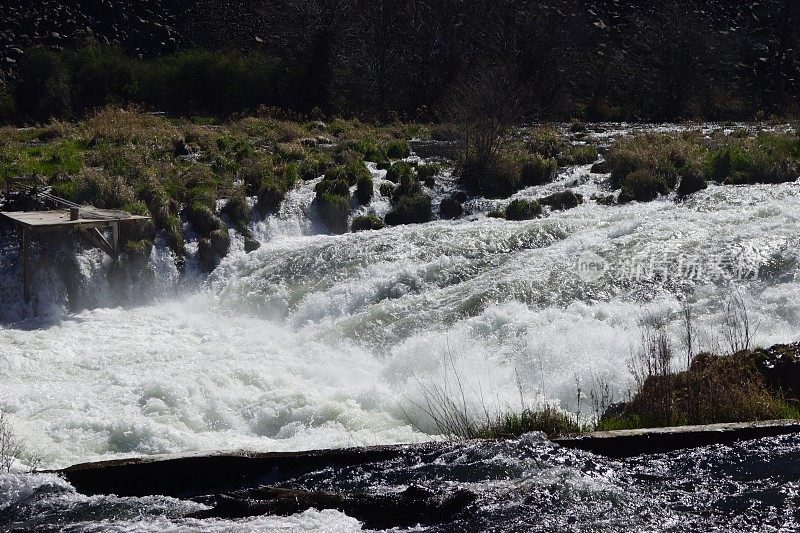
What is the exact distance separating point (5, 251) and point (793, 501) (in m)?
15.7

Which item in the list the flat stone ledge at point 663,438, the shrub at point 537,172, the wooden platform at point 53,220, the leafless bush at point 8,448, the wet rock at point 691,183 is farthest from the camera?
the shrub at point 537,172

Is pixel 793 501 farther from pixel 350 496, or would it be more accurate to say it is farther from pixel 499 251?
pixel 499 251

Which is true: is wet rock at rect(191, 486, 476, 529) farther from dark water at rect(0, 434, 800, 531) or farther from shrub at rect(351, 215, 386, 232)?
shrub at rect(351, 215, 386, 232)

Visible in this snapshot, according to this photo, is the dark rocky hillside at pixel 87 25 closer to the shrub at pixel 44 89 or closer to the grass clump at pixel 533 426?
the shrub at pixel 44 89

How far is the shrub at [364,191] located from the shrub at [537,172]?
4.14m

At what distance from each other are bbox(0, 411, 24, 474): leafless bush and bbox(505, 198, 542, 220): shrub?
40.8ft

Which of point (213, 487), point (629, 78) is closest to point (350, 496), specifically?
point (213, 487)

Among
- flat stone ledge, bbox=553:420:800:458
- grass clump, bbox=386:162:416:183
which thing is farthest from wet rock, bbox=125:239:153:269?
flat stone ledge, bbox=553:420:800:458

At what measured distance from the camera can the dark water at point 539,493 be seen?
23.0 ft

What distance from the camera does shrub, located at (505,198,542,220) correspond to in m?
21.1

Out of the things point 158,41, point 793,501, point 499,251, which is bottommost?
point 793,501

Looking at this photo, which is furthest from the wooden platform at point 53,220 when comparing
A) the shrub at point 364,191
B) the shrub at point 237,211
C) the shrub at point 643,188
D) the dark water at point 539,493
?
the shrub at point 643,188

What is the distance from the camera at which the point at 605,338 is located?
13.9 m

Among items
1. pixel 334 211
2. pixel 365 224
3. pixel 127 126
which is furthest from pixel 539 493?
pixel 127 126
